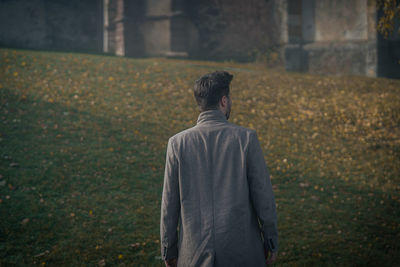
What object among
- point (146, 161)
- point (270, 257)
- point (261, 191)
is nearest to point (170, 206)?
point (261, 191)

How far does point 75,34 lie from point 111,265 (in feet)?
62.8

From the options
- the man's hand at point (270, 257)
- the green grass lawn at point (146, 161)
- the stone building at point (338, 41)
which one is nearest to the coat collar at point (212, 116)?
the man's hand at point (270, 257)

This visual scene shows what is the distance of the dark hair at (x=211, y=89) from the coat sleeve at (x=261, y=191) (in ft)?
1.02

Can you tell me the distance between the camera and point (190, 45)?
62.8 ft

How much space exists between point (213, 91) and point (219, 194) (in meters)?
0.61

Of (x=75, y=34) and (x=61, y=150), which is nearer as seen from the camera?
(x=61, y=150)

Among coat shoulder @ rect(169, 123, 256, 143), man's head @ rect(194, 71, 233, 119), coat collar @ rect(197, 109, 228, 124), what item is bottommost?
coat shoulder @ rect(169, 123, 256, 143)

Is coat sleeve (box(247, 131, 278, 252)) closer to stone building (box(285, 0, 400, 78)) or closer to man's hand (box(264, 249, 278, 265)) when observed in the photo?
man's hand (box(264, 249, 278, 265))

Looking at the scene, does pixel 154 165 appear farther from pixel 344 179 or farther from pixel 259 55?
pixel 259 55

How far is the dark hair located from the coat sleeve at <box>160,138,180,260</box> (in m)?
0.32

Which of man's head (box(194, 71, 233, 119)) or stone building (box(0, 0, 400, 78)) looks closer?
man's head (box(194, 71, 233, 119))

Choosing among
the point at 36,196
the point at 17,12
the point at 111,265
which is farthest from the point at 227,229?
the point at 17,12

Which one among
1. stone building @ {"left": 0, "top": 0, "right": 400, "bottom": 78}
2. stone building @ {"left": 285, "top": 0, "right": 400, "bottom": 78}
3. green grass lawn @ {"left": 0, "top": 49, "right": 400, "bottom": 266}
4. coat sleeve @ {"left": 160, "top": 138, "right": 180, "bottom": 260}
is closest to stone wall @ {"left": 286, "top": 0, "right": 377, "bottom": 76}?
stone building @ {"left": 285, "top": 0, "right": 400, "bottom": 78}

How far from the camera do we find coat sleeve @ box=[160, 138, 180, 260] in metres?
2.18
